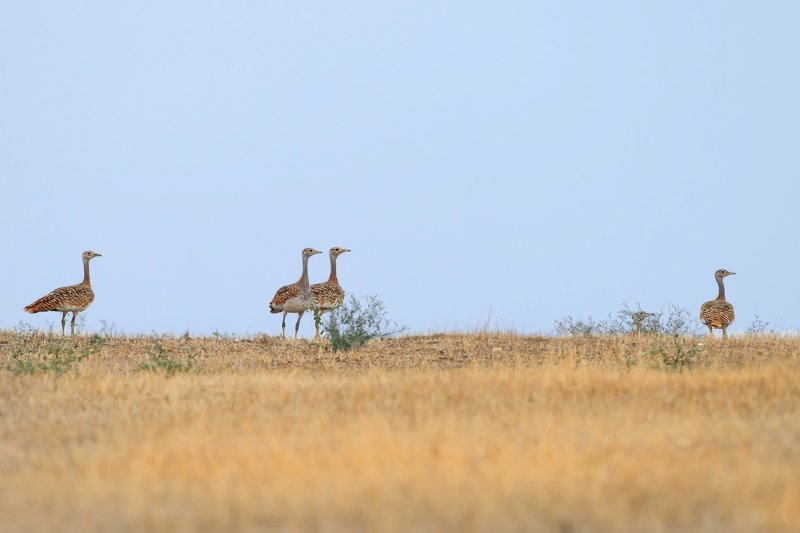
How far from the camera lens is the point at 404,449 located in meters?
7.62

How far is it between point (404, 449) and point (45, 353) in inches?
501

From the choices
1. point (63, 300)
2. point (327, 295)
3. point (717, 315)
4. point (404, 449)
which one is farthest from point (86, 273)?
point (404, 449)

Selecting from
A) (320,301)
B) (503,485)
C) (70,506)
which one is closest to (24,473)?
(70,506)

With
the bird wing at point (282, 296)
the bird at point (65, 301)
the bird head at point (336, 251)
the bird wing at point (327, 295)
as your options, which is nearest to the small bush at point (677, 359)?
the bird wing at point (327, 295)

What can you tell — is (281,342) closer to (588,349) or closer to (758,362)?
(588,349)

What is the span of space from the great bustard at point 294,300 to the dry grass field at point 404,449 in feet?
27.8

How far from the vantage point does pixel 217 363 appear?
16719 mm

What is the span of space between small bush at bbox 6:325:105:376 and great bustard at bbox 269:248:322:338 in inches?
180

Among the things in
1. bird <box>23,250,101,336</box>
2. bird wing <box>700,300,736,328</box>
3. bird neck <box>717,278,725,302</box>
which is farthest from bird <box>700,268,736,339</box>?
bird <box>23,250,101,336</box>

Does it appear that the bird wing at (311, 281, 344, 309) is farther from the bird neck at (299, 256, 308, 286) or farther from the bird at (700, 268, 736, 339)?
the bird at (700, 268, 736, 339)

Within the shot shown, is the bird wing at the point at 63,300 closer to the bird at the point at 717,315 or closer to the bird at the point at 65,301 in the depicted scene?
the bird at the point at 65,301

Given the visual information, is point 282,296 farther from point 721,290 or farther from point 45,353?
point 721,290

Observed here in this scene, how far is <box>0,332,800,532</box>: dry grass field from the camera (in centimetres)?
607

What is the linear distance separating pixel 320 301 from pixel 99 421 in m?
13.7
